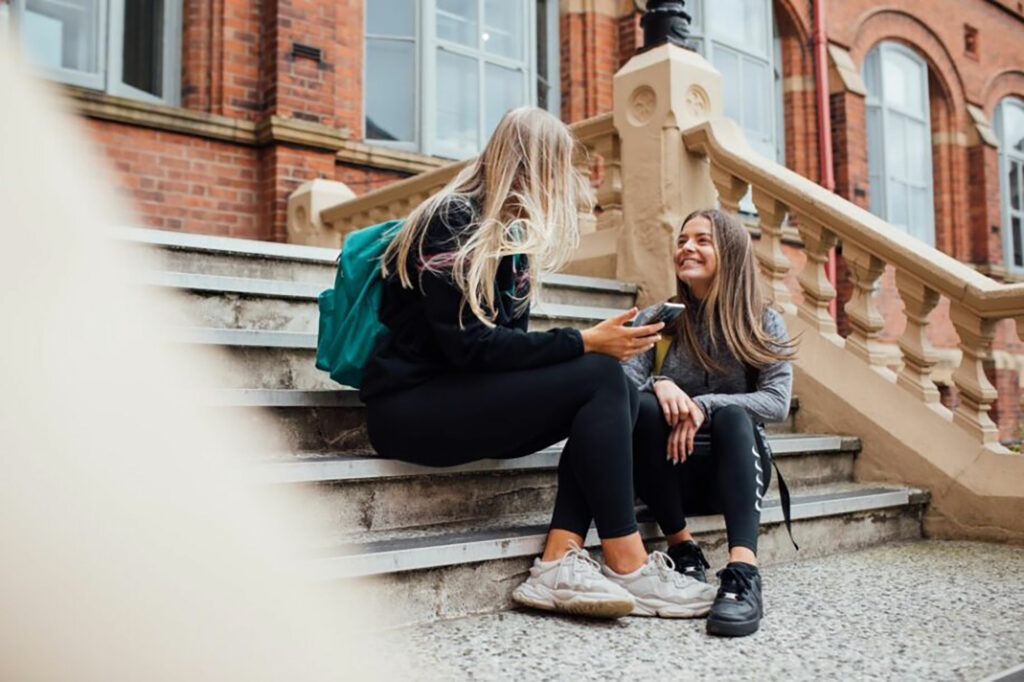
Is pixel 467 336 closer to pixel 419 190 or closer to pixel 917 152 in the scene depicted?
pixel 419 190

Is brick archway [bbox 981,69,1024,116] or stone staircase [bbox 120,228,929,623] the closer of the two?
stone staircase [bbox 120,228,929,623]

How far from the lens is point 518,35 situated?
28.5 feet

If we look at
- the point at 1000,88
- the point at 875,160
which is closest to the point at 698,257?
the point at 875,160

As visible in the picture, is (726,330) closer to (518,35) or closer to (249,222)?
(249,222)

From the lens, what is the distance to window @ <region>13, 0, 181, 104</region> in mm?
6281

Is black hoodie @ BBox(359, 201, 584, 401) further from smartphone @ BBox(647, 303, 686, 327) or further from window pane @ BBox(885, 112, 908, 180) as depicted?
window pane @ BBox(885, 112, 908, 180)

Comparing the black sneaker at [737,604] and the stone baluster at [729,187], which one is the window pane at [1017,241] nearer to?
the stone baluster at [729,187]

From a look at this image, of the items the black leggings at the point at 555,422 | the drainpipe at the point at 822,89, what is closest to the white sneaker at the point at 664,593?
the black leggings at the point at 555,422

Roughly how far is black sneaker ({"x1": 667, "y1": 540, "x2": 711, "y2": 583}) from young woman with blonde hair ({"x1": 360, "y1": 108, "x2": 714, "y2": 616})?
0.18 metres

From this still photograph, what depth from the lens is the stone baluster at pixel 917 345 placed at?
384cm

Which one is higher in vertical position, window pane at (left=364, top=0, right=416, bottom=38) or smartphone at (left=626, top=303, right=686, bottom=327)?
window pane at (left=364, top=0, right=416, bottom=38)

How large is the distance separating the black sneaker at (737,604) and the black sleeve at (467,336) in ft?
2.33

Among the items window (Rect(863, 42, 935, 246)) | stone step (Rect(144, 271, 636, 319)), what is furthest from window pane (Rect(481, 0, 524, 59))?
window (Rect(863, 42, 935, 246))

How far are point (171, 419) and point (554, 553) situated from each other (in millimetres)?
1177
